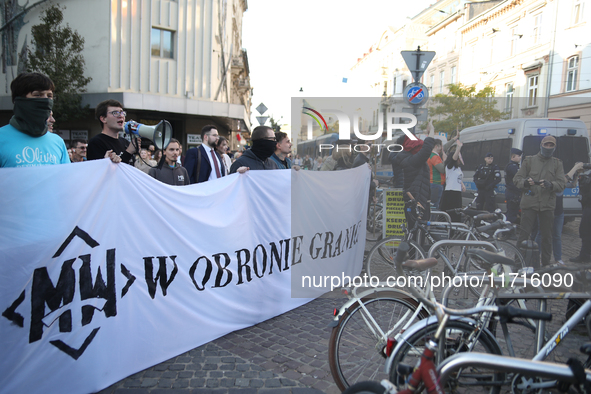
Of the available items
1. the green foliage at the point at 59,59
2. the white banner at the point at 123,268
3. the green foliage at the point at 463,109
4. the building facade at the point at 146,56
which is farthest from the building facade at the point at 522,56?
the green foliage at the point at 59,59

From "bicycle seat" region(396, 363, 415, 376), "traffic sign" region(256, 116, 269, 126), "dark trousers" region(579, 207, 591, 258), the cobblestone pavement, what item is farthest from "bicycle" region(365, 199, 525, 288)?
"traffic sign" region(256, 116, 269, 126)

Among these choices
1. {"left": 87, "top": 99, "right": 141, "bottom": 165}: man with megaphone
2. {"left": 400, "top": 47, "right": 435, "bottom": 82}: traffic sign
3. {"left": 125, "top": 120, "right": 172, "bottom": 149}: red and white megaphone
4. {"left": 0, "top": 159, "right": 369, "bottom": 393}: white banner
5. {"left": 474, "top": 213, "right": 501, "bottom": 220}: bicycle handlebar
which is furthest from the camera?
{"left": 400, "top": 47, "right": 435, "bottom": 82}: traffic sign

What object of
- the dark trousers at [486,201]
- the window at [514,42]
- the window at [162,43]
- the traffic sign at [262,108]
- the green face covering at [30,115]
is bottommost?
the dark trousers at [486,201]

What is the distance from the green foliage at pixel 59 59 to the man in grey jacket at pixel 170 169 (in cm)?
1398

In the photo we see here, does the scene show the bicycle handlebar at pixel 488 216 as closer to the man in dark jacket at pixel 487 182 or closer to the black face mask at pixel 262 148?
the man in dark jacket at pixel 487 182

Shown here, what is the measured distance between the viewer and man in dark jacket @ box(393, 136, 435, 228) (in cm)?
624

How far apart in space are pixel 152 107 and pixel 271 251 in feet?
51.2

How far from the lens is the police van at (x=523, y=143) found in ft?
16.1

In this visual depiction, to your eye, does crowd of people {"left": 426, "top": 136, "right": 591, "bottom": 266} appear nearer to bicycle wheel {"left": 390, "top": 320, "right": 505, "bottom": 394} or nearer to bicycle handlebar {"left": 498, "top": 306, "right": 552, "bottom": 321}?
bicycle wheel {"left": 390, "top": 320, "right": 505, "bottom": 394}

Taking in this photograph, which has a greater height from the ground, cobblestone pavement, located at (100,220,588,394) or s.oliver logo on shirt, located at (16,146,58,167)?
s.oliver logo on shirt, located at (16,146,58,167)

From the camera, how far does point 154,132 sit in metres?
4.08

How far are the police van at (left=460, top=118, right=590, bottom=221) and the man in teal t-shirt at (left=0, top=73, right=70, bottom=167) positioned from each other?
16.8 feet

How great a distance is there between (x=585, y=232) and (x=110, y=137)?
5.18 meters

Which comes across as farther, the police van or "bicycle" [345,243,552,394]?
the police van
